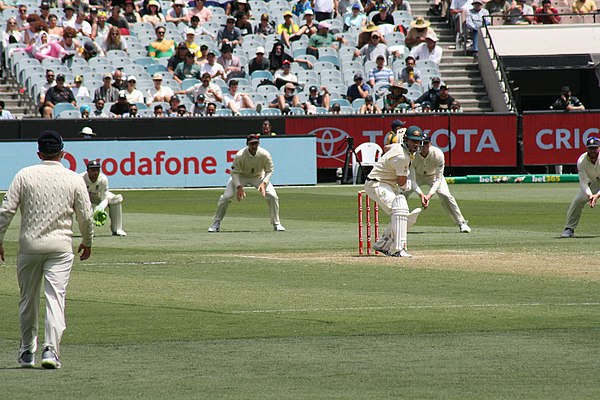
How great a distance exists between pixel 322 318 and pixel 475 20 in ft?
92.6

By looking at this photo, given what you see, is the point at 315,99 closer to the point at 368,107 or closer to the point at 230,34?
the point at 368,107

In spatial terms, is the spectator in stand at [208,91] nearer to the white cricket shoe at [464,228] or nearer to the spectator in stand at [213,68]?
the spectator in stand at [213,68]

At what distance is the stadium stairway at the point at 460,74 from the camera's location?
120ft

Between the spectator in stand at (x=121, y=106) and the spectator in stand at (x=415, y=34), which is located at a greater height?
the spectator in stand at (x=415, y=34)

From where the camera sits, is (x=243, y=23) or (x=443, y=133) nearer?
(x=443, y=133)

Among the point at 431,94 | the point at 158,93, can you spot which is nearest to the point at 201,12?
the point at 158,93

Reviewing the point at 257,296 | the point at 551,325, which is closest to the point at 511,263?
the point at 257,296

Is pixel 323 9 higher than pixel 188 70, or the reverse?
pixel 323 9

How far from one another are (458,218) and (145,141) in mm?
12807

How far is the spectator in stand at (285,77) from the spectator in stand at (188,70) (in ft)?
6.89

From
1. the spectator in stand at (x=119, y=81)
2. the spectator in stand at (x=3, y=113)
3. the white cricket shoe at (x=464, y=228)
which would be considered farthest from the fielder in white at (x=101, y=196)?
the spectator in stand at (x=119, y=81)

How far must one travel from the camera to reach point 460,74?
123ft

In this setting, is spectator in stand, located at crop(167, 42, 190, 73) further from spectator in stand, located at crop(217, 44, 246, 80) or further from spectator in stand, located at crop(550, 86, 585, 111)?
spectator in stand, located at crop(550, 86, 585, 111)

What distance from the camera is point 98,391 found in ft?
25.5
